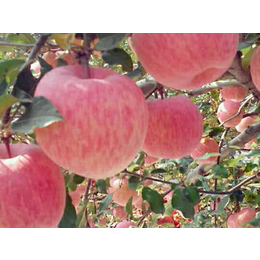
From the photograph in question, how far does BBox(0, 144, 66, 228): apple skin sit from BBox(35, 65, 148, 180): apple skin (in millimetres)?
70

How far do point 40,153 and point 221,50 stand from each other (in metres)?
0.40

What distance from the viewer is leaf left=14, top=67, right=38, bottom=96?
0.88 meters

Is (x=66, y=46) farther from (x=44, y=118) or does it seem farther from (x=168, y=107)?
(x=168, y=107)

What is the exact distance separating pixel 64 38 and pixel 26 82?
0.66 ft

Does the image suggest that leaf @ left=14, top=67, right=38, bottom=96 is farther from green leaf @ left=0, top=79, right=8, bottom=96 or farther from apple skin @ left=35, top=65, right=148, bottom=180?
apple skin @ left=35, top=65, right=148, bottom=180

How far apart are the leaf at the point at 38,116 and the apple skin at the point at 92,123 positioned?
2 cm

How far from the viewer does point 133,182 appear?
74.5 inches

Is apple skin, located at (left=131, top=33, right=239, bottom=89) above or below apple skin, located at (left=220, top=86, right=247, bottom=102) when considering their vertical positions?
above

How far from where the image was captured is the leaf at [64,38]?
0.72 m

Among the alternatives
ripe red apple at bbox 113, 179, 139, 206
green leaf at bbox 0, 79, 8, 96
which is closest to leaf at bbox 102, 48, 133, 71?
green leaf at bbox 0, 79, 8, 96

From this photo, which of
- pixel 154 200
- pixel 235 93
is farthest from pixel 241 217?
pixel 235 93

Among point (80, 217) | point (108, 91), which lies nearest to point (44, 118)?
point (108, 91)

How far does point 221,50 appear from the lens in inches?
30.1
